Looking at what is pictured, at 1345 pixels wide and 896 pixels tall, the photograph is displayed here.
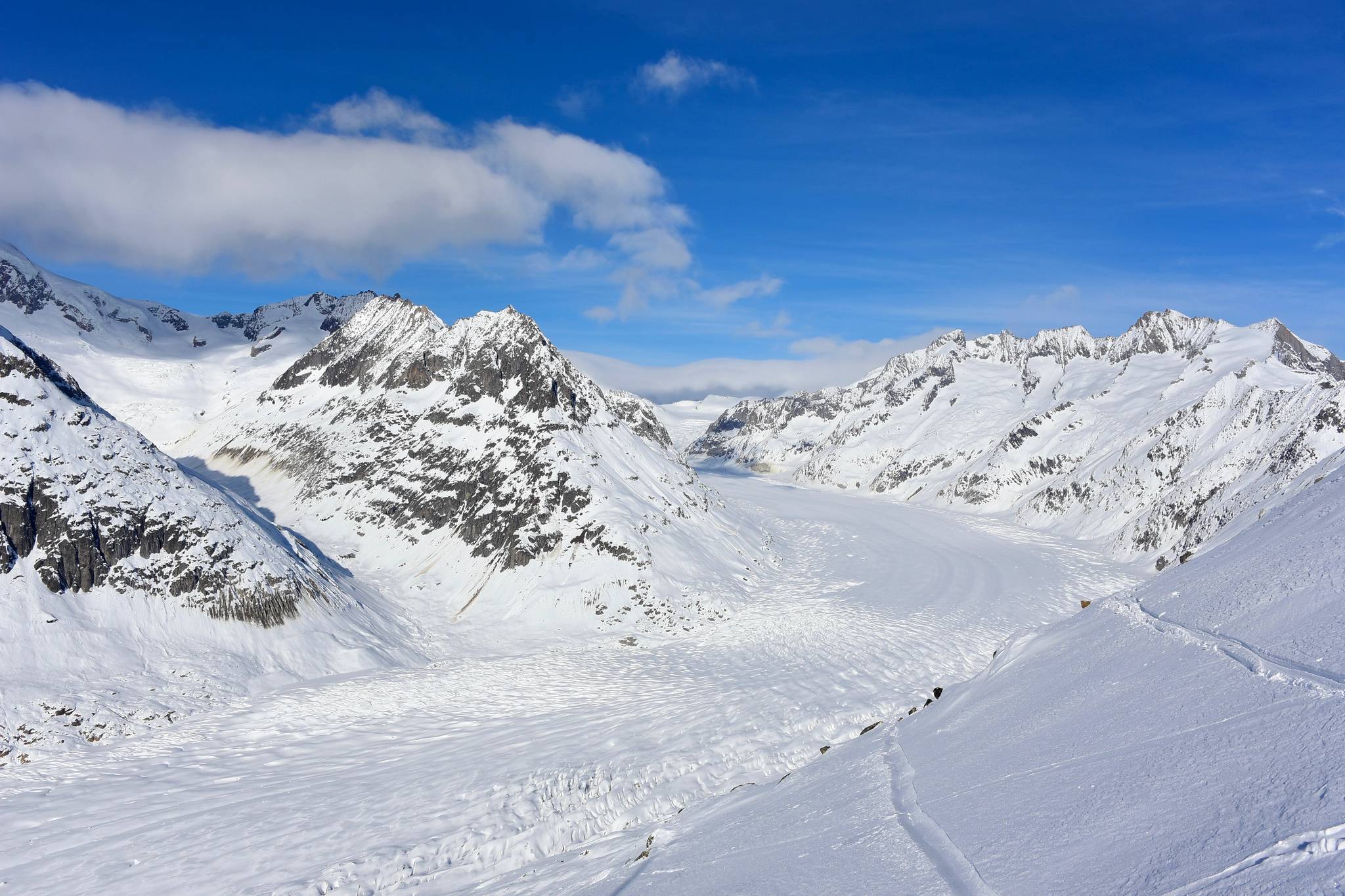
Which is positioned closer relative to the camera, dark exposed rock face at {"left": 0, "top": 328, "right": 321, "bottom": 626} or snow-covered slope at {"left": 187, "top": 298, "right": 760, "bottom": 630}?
dark exposed rock face at {"left": 0, "top": 328, "right": 321, "bottom": 626}

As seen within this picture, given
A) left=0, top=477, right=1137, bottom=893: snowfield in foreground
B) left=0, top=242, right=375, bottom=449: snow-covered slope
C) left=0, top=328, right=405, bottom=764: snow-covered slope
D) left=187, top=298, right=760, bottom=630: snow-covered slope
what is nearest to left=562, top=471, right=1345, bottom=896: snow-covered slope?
left=0, top=477, right=1137, bottom=893: snowfield in foreground

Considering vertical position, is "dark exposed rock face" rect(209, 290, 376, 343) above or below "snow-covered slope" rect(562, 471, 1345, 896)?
above

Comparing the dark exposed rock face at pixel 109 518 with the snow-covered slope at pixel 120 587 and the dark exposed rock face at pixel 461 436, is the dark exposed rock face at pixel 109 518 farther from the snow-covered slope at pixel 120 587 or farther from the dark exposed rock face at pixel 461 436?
the dark exposed rock face at pixel 461 436

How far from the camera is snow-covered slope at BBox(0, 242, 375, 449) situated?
10962 cm

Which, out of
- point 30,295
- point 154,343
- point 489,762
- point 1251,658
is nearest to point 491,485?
point 489,762

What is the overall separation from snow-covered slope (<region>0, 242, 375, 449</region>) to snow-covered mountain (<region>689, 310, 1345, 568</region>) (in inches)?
4614

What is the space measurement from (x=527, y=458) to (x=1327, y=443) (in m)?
66.4

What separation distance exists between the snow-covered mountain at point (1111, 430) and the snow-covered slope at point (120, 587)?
1997 inches

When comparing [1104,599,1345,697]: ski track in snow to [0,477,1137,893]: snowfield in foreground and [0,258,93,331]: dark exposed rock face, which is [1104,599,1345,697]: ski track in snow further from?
[0,258,93,331]: dark exposed rock face

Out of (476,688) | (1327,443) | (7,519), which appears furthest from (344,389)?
(1327,443)

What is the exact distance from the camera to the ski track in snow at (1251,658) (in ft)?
32.9

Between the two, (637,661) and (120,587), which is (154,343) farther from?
(637,661)

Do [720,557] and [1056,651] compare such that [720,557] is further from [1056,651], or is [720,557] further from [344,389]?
[344,389]

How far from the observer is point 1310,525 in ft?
59.7
